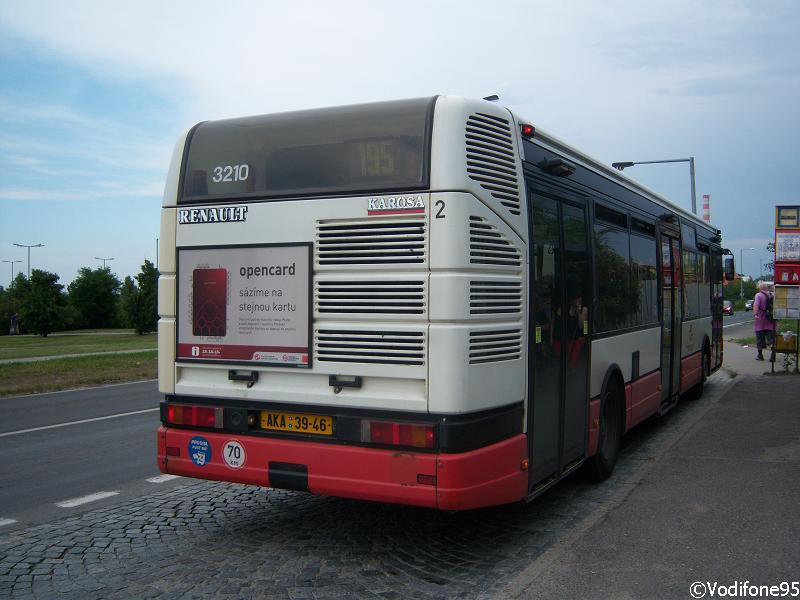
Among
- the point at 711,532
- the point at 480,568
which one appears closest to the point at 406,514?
the point at 480,568

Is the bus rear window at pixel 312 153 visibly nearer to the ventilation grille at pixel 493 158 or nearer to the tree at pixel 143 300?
the ventilation grille at pixel 493 158

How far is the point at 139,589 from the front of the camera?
4.73 metres

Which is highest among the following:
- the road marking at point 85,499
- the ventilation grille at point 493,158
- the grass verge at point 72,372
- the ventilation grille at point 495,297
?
the ventilation grille at point 493,158

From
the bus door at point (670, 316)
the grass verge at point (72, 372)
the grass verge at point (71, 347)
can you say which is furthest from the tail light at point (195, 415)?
the grass verge at point (71, 347)

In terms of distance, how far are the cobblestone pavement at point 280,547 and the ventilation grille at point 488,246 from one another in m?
1.99

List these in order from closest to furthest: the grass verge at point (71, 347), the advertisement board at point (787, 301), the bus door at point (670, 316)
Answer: the bus door at point (670, 316) < the advertisement board at point (787, 301) < the grass verge at point (71, 347)

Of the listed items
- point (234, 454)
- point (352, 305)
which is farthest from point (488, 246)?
point (234, 454)

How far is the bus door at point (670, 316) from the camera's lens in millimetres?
9977

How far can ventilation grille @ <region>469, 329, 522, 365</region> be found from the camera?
16.1 feet

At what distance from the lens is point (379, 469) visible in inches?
194

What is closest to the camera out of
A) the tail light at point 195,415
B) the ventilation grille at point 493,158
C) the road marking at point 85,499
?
the ventilation grille at point 493,158

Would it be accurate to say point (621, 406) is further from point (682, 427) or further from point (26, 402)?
point (26, 402)

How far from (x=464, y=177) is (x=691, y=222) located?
8476 mm

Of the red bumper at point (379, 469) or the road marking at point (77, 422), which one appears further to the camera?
the road marking at point (77, 422)
